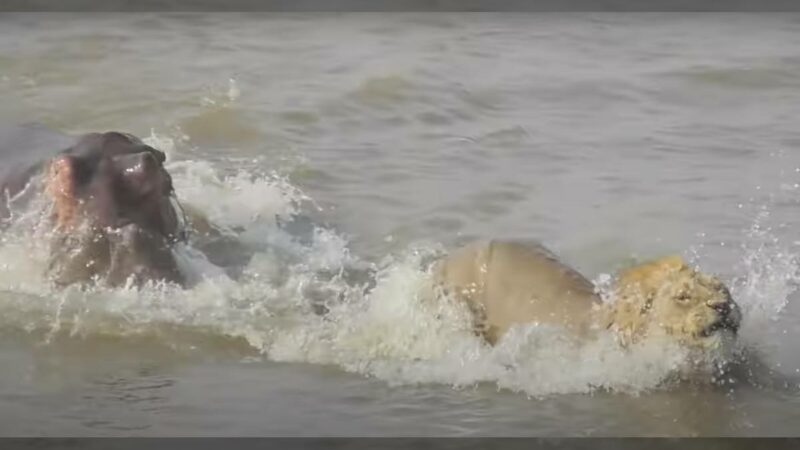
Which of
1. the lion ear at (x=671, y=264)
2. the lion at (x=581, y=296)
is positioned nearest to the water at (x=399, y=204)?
the lion at (x=581, y=296)

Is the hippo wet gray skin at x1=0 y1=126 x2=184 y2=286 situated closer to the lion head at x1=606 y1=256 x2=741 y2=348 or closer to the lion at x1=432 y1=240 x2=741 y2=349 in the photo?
the lion at x1=432 y1=240 x2=741 y2=349

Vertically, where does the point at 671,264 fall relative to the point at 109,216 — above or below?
above

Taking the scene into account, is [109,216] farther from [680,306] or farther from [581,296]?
[680,306]

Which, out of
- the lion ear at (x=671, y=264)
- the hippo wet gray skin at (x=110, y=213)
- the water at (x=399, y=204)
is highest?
the lion ear at (x=671, y=264)

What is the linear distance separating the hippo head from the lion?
39.7 inches

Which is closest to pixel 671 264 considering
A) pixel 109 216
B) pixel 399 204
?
pixel 109 216

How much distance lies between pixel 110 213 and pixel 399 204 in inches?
77.9

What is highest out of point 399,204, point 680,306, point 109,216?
point 680,306

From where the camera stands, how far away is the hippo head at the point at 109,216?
16.9 feet

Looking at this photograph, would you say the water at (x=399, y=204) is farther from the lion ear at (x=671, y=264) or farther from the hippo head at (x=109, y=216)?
the lion ear at (x=671, y=264)

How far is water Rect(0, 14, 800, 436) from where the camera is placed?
4254 mm

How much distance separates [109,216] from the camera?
514 cm

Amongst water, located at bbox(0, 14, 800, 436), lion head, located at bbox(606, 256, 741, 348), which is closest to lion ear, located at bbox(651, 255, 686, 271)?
lion head, located at bbox(606, 256, 741, 348)

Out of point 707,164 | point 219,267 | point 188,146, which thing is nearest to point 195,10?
point 188,146
